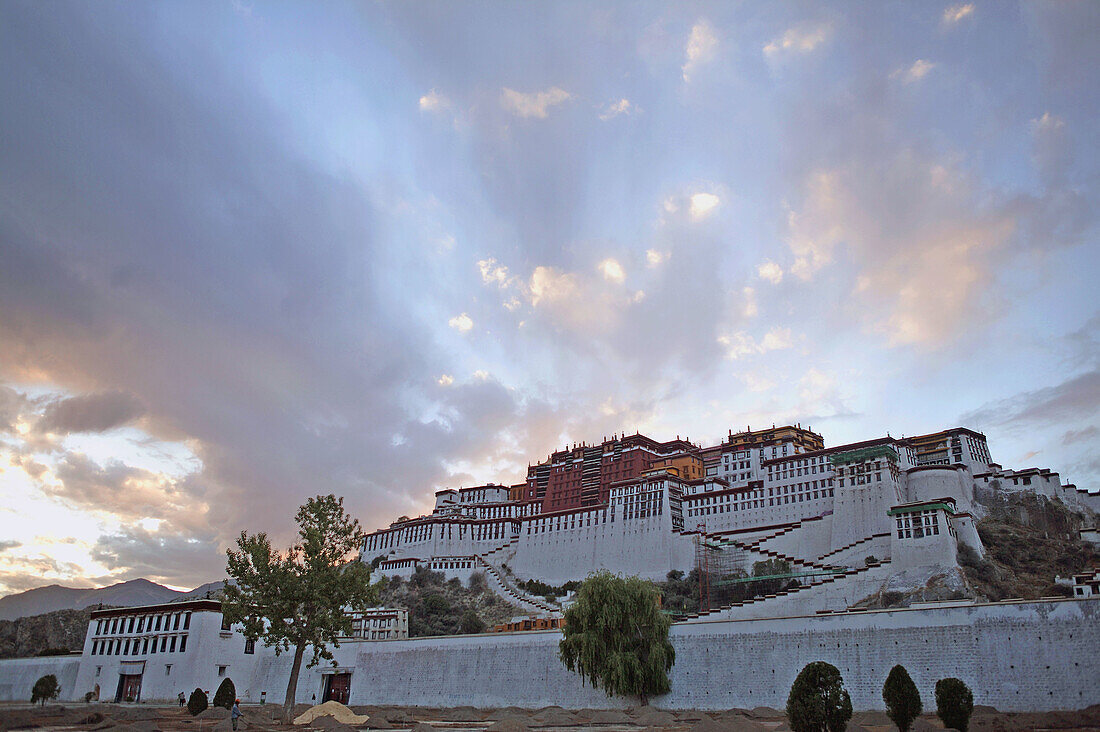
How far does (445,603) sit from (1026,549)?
172 feet

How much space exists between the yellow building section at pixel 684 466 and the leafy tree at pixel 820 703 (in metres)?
62.0

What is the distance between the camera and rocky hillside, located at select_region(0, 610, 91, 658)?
7550 cm

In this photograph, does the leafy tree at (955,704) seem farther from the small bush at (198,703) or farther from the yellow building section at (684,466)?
the yellow building section at (684,466)

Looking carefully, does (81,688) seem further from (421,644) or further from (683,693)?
(683,693)

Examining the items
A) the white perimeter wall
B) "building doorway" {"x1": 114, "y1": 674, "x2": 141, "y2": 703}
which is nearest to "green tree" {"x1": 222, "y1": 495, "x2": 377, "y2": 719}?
"building doorway" {"x1": 114, "y1": 674, "x2": 141, "y2": 703}

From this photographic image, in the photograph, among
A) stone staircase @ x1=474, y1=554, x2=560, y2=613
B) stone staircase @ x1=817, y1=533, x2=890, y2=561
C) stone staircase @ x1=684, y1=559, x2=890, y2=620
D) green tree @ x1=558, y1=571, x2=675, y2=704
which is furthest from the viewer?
stone staircase @ x1=474, y1=554, x2=560, y2=613

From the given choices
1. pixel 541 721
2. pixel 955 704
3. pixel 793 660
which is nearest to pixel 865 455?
pixel 793 660

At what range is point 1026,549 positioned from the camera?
52.5 meters

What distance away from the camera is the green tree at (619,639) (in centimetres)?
3325

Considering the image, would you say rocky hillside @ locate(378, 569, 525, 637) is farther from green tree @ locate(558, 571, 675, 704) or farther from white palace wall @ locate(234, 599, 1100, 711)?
green tree @ locate(558, 571, 675, 704)

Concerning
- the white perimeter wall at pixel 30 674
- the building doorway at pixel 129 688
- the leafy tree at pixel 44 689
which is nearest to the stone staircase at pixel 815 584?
the building doorway at pixel 129 688

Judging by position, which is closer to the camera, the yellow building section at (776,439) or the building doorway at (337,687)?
the building doorway at (337,687)

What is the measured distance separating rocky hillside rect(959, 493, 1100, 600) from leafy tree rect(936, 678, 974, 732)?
87.3 feet

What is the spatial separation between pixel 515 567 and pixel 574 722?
174ft
